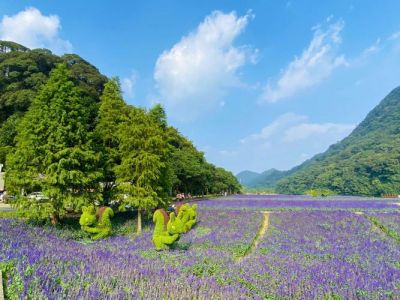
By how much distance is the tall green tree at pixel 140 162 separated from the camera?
21.2 metres

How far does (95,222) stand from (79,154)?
14.3 feet

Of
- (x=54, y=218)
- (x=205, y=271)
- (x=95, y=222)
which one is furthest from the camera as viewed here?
(x=54, y=218)

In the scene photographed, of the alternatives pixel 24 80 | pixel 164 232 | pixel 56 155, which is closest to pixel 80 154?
pixel 56 155

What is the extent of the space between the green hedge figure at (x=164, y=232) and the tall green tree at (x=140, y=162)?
21.1ft

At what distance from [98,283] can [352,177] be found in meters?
109

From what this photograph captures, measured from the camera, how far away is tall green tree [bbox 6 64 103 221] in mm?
18344

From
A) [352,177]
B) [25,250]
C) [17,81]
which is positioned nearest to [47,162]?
[25,250]

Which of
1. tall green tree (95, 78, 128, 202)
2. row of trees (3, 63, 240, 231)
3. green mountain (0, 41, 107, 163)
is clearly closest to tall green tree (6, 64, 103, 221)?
row of trees (3, 63, 240, 231)

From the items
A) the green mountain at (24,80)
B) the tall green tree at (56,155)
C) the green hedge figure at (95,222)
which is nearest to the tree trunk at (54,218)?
the tall green tree at (56,155)

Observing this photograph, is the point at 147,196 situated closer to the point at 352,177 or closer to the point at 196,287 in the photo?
the point at 196,287

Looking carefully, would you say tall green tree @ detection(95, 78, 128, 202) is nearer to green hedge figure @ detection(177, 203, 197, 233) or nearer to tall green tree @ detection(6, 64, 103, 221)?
tall green tree @ detection(6, 64, 103, 221)

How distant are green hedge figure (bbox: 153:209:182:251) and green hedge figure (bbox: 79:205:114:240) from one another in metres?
3.79

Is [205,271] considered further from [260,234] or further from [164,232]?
[260,234]

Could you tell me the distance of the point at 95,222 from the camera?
16797mm
